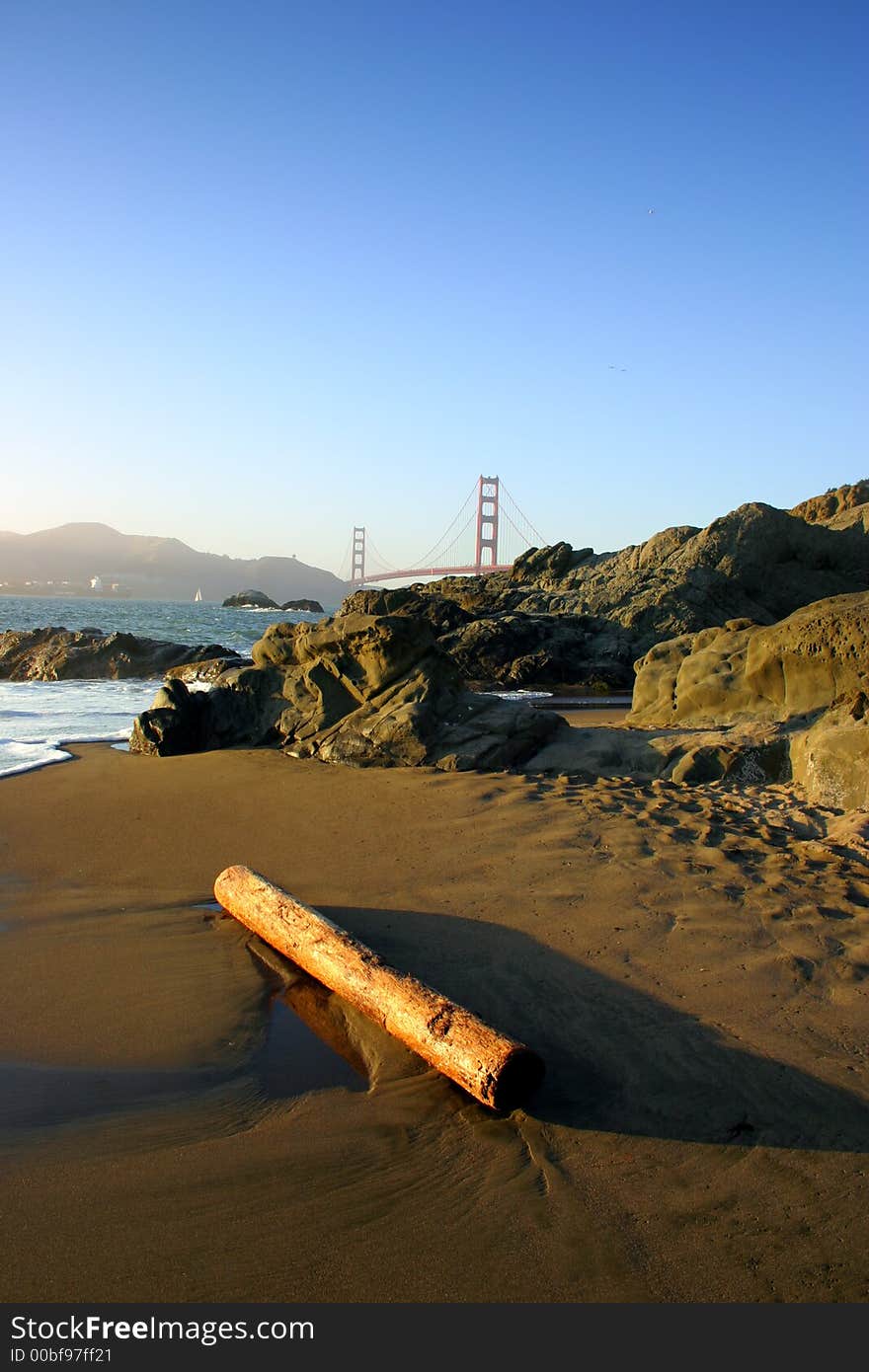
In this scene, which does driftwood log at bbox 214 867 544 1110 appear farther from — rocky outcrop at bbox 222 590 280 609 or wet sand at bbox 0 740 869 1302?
rocky outcrop at bbox 222 590 280 609

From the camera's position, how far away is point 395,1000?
2.92m

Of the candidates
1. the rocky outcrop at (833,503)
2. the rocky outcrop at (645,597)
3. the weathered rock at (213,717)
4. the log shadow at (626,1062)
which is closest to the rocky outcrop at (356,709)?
the weathered rock at (213,717)

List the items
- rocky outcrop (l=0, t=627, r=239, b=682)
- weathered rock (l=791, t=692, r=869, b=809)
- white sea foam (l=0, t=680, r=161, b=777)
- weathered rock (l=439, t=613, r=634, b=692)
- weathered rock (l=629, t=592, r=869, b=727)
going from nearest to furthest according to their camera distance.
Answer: weathered rock (l=791, t=692, r=869, b=809) < weathered rock (l=629, t=592, r=869, b=727) < white sea foam (l=0, t=680, r=161, b=777) < weathered rock (l=439, t=613, r=634, b=692) < rocky outcrop (l=0, t=627, r=239, b=682)

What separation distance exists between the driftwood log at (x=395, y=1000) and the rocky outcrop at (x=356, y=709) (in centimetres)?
301

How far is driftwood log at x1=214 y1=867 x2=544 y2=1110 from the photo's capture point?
2535 mm

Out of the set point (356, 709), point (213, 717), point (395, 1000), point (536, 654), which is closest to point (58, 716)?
point (213, 717)

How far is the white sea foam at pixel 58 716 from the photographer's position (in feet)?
27.1

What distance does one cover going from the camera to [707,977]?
3277mm

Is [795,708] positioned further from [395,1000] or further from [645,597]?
[645,597]

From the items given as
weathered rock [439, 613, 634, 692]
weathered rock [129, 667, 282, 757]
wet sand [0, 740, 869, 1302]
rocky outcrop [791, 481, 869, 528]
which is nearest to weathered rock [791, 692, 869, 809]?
wet sand [0, 740, 869, 1302]

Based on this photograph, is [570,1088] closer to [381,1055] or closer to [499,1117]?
[499,1117]

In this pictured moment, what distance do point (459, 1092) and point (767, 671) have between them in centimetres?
501

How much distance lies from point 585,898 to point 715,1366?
234 centimetres

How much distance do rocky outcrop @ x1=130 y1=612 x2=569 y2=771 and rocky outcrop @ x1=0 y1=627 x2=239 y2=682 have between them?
7.91 metres
